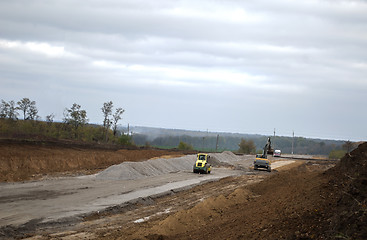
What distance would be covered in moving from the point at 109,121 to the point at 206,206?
253 feet

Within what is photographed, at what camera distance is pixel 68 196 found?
2314 centimetres

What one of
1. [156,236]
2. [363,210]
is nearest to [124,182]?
[156,236]

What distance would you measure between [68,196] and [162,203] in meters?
5.71

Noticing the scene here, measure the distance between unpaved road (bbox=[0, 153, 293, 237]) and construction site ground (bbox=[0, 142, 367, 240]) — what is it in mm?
50

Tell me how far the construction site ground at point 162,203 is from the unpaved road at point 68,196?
0.16 feet

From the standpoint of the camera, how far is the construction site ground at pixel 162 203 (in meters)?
10.4

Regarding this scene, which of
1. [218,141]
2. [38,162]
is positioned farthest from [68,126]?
[218,141]

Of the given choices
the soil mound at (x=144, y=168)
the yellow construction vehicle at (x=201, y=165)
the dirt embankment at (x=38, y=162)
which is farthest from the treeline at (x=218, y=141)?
the yellow construction vehicle at (x=201, y=165)

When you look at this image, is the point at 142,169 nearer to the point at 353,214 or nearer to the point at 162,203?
the point at 162,203

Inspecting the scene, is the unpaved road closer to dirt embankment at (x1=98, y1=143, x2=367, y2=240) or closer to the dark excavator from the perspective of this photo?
dirt embankment at (x1=98, y1=143, x2=367, y2=240)

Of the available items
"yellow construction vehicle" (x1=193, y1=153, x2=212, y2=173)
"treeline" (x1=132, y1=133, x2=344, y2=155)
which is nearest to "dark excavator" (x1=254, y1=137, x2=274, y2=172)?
"yellow construction vehicle" (x1=193, y1=153, x2=212, y2=173)

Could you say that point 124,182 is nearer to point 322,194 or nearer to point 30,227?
point 30,227

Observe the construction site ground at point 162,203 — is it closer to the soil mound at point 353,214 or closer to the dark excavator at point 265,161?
the soil mound at point 353,214

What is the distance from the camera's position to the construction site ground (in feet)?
34.0
